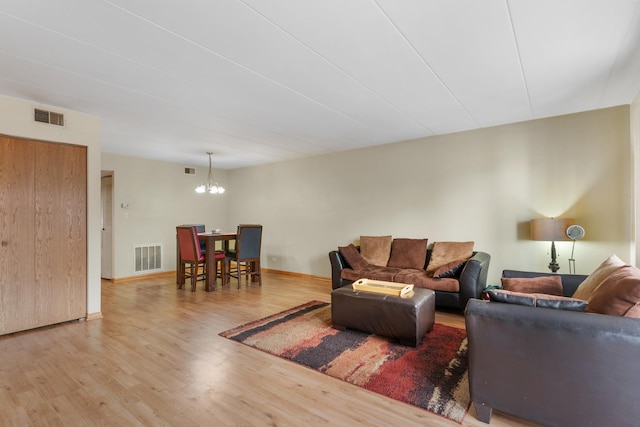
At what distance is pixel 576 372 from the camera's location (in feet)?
5.06

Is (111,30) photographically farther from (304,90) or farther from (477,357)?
(477,357)

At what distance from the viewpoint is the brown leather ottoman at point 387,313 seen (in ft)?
9.11

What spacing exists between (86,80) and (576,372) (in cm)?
398

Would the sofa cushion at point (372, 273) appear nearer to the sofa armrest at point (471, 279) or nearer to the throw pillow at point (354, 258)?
the throw pillow at point (354, 258)

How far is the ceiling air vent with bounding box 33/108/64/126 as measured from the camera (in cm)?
324

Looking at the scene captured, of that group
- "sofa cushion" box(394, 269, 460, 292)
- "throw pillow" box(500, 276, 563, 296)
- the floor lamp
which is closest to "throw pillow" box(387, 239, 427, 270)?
"sofa cushion" box(394, 269, 460, 292)

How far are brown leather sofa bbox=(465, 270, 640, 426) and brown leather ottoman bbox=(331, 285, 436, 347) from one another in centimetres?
97

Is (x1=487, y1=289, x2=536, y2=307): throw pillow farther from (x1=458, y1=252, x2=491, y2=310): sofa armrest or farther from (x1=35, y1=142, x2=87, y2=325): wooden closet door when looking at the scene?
(x1=35, y1=142, x2=87, y2=325): wooden closet door

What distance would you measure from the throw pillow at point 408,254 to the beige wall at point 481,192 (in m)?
0.23

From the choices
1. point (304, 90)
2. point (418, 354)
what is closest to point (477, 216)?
point (418, 354)

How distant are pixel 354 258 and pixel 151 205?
4.31 meters

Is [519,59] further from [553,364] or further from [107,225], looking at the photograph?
[107,225]

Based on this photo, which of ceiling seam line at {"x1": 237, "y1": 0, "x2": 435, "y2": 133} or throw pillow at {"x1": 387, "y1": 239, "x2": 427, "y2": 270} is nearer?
ceiling seam line at {"x1": 237, "y1": 0, "x2": 435, "y2": 133}

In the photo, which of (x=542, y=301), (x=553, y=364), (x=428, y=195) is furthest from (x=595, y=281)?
(x=428, y=195)
